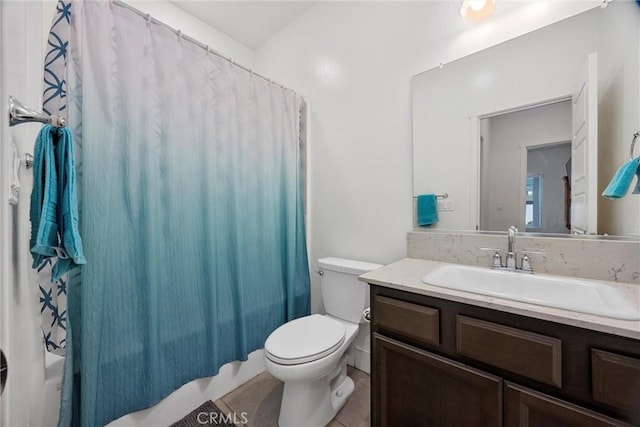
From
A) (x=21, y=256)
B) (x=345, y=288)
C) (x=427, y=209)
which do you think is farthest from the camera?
(x=345, y=288)

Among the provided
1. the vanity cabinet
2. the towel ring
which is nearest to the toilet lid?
the vanity cabinet

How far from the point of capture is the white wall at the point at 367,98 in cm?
146

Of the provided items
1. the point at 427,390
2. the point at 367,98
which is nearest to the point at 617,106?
the point at 367,98

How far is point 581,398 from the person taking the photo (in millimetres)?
719

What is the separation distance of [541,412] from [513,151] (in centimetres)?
109

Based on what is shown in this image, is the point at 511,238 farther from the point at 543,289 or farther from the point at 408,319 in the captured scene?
the point at 408,319

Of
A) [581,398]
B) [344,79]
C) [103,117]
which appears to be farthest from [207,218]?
[581,398]

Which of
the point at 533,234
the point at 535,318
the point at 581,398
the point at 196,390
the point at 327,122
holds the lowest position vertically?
the point at 196,390

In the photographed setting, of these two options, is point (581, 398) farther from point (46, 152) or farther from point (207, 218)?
point (46, 152)

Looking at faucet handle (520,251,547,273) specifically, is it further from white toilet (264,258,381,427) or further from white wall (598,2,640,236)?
white toilet (264,258,381,427)

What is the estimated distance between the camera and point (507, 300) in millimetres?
843

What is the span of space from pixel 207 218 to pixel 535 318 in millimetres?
1462

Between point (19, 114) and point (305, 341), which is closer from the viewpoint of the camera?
point (19, 114)

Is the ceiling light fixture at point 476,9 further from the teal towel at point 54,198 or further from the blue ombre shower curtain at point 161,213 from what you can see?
the teal towel at point 54,198
